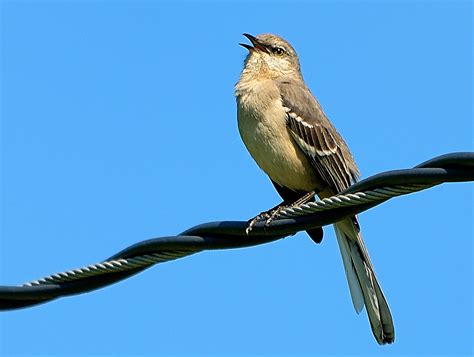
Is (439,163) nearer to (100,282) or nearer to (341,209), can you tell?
(341,209)

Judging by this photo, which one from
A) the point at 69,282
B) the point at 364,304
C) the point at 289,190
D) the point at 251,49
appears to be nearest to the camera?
the point at 69,282

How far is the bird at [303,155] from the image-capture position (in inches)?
302

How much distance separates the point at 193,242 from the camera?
16.3 ft

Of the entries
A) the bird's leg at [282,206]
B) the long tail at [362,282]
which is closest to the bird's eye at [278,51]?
the bird's leg at [282,206]

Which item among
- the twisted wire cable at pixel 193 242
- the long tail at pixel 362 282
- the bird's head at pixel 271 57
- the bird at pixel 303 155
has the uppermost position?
the bird's head at pixel 271 57

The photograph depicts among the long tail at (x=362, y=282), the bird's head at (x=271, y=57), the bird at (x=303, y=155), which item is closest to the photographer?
the long tail at (x=362, y=282)

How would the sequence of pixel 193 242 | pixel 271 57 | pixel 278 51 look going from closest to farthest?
1. pixel 193 242
2. pixel 271 57
3. pixel 278 51

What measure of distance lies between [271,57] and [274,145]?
1725mm

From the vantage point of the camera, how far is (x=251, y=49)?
9203 mm


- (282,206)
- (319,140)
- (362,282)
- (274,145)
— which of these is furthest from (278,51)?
(362,282)

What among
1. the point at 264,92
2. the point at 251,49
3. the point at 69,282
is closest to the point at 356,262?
the point at 264,92

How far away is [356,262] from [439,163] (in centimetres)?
346

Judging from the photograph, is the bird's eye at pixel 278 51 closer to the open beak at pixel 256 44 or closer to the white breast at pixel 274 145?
the open beak at pixel 256 44

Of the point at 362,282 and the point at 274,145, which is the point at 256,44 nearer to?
the point at 274,145
